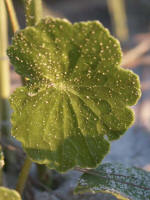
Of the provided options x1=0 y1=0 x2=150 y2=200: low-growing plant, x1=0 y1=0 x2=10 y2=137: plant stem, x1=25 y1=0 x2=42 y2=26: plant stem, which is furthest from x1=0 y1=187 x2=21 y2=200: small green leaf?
x1=0 y1=0 x2=10 y2=137: plant stem

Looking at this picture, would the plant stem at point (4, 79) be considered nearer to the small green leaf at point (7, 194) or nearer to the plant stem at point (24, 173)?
the plant stem at point (24, 173)

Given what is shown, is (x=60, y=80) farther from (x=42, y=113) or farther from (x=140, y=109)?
(x=140, y=109)

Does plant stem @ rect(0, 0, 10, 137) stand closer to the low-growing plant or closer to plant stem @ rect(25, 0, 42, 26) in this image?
plant stem @ rect(25, 0, 42, 26)

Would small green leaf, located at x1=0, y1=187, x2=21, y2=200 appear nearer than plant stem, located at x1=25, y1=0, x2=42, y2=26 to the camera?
Yes

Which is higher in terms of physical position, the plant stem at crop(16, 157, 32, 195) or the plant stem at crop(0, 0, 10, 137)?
the plant stem at crop(0, 0, 10, 137)

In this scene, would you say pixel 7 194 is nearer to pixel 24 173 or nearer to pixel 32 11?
pixel 24 173
